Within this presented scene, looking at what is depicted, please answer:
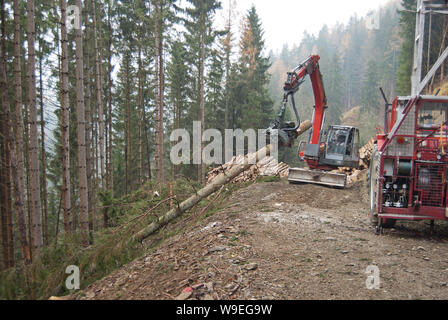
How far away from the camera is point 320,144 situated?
11914mm

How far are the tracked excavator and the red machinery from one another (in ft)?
15.8

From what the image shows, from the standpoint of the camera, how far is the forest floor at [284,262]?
361 cm

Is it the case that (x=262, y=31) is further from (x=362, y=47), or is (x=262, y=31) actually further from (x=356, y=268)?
(x=362, y=47)

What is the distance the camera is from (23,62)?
48.3ft

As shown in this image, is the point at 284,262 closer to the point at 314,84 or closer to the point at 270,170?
the point at 314,84

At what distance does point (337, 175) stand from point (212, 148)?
1921cm

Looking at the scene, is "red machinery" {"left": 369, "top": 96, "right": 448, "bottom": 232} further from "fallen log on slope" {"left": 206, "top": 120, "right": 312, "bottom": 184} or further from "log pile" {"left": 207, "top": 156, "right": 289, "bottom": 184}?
"log pile" {"left": 207, "top": 156, "right": 289, "bottom": 184}

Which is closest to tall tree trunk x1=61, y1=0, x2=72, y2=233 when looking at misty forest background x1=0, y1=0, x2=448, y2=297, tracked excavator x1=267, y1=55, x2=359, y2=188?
misty forest background x1=0, y1=0, x2=448, y2=297

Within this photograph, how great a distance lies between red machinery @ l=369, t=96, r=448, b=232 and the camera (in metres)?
5.83

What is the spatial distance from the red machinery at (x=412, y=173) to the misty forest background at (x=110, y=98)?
186 inches

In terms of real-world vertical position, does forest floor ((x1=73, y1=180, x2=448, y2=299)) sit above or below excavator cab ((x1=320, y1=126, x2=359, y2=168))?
below

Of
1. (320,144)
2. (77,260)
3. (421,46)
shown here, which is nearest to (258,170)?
(320,144)
